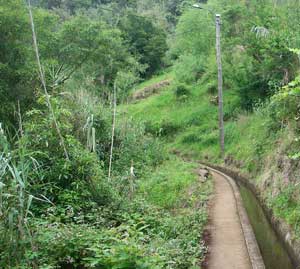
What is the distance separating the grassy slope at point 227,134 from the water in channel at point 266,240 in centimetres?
43

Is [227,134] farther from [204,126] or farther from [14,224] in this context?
[14,224]

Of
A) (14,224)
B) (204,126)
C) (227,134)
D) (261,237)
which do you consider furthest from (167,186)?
(204,126)

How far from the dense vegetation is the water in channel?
485 millimetres

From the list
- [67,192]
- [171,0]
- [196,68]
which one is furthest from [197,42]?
[171,0]

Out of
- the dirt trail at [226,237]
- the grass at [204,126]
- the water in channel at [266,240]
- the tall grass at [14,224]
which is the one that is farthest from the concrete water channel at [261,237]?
the tall grass at [14,224]

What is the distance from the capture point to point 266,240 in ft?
28.9

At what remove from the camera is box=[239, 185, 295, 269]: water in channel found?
7641 mm

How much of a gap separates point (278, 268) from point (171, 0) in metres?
48.5

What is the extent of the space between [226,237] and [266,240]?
1.00 metres

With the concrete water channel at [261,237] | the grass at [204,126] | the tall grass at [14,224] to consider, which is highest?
the tall grass at [14,224]

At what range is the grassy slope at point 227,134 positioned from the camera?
37.8ft

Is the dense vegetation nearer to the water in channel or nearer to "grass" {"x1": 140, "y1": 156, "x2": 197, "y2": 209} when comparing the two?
"grass" {"x1": 140, "y1": 156, "x2": 197, "y2": 209}

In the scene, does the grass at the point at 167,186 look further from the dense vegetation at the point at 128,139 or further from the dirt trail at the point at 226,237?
the dirt trail at the point at 226,237

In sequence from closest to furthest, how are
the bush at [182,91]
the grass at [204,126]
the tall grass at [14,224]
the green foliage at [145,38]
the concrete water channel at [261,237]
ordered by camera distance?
the tall grass at [14,224], the concrete water channel at [261,237], the grass at [204,126], the bush at [182,91], the green foliage at [145,38]
